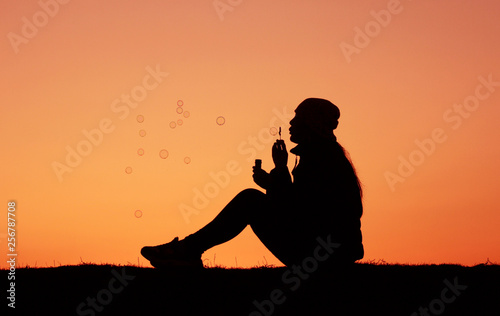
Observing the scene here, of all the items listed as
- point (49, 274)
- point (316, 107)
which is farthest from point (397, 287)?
point (49, 274)

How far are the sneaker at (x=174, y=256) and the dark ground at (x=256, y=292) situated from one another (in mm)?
191

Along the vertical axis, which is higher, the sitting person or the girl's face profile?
the girl's face profile

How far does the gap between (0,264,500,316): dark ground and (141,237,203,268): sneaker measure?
0.19 m

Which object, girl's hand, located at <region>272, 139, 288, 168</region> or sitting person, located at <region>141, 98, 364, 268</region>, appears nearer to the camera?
sitting person, located at <region>141, 98, 364, 268</region>

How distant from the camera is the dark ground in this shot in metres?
6.57

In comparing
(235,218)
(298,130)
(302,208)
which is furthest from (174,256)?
(298,130)

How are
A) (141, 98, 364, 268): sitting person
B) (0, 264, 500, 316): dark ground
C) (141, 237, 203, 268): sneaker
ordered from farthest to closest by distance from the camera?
1. (141, 237, 203, 268): sneaker
2. (141, 98, 364, 268): sitting person
3. (0, 264, 500, 316): dark ground

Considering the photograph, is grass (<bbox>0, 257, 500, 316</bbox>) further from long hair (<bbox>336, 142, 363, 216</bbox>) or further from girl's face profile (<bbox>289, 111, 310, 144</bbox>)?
girl's face profile (<bbox>289, 111, 310, 144</bbox>)

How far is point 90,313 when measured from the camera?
255 inches

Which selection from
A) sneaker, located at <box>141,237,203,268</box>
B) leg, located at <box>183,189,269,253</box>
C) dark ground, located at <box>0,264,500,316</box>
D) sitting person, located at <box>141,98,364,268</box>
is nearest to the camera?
dark ground, located at <box>0,264,500,316</box>

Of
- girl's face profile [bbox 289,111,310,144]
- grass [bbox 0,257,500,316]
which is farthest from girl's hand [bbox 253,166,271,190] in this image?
grass [bbox 0,257,500,316]

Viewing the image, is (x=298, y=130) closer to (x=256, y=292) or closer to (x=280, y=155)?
(x=280, y=155)

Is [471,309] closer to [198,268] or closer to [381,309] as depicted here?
[381,309]

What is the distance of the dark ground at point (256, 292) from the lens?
6574 millimetres
